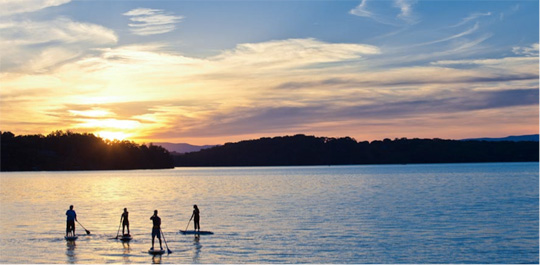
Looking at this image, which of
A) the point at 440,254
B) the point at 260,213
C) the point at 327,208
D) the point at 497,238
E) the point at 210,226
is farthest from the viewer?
the point at 327,208

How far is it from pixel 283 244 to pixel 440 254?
1091 centimetres

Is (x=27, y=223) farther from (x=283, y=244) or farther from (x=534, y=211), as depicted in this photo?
(x=534, y=211)

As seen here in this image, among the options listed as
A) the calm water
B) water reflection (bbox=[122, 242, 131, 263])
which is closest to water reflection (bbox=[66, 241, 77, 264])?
the calm water

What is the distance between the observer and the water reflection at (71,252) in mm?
36138

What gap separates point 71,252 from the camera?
3928cm

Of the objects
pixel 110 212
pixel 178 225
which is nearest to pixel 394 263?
pixel 178 225

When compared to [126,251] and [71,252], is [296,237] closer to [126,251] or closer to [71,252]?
[126,251]

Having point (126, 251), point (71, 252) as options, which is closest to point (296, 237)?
point (126, 251)

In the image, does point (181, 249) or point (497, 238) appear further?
point (497, 238)

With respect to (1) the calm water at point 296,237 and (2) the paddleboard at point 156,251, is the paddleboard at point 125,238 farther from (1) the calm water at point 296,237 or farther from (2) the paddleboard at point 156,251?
(2) the paddleboard at point 156,251

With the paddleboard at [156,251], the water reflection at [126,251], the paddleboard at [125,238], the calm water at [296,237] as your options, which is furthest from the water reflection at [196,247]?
the paddleboard at [125,238]

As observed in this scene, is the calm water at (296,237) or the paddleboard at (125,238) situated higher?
the paddleboard at (125,238)

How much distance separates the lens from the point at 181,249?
4128 centimetres

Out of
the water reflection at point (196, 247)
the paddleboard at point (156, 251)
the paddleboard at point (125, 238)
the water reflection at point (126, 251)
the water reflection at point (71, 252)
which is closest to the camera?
the water reflection at point (71, 252)
